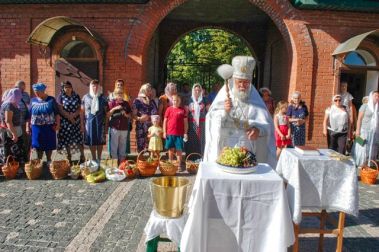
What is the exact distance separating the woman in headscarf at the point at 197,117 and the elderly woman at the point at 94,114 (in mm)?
2080

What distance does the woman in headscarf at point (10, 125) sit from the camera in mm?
6836

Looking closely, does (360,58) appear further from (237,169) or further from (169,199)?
(169,199)

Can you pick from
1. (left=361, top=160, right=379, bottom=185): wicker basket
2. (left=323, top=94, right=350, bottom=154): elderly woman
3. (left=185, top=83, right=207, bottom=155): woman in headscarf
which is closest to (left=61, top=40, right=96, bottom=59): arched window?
(left=185, top=83, right=207, bottom=155): woman in headscarf

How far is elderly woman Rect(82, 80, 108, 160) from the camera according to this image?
24.9 feet

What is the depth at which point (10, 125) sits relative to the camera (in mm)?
6840

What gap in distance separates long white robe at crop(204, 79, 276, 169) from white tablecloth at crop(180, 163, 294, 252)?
966 mm

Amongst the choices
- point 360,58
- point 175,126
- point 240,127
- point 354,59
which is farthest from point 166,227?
point 360,58

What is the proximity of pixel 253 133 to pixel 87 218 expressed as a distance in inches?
110

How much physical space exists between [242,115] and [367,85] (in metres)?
7.60

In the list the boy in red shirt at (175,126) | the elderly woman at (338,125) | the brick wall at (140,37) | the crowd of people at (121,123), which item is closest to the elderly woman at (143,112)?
the crowd of people at (121,123)

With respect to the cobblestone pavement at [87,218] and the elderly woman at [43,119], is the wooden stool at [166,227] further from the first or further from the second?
the elderly woman at [43,119]

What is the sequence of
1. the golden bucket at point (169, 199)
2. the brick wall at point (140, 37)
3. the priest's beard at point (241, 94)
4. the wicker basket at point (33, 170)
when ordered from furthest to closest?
the brick wall at point (140, 37) < the wicker basket at point (33, 170) < the priest's beard at point (241, 94) < the golden bucket at point (169, 199)

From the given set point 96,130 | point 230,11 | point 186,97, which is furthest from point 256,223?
point 230,11

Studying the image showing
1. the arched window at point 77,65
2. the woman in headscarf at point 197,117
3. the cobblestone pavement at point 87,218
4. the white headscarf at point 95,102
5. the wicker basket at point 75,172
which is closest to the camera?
the cobblestone pavement at point 87,218
